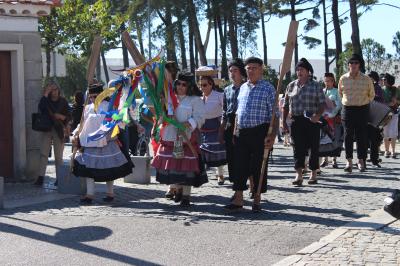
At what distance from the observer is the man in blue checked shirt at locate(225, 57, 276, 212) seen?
8.70m

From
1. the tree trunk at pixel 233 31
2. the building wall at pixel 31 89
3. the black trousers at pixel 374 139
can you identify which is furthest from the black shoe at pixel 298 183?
the tree trunk at pixel 233 31

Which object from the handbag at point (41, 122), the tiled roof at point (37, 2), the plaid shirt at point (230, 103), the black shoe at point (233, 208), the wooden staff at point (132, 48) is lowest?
the black shoe at point (233, 208)

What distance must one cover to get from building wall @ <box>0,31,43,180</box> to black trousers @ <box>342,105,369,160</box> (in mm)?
5264

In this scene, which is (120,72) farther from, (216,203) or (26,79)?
(26,79)

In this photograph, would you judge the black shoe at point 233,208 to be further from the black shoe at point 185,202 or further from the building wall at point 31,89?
the building wall at point 31,89

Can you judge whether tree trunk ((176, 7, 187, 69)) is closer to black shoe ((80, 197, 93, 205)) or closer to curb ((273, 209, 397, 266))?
black shoe ((80, 197, 93, 205))

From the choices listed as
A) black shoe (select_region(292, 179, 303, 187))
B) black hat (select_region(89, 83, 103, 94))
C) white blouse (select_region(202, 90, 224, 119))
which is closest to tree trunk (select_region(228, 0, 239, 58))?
black shoe (select_region(292, 179, 303, 187))

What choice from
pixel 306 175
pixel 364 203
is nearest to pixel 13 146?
pixel 306 175

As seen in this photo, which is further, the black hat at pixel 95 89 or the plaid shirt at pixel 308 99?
the plaid shirt at pixel 308 99

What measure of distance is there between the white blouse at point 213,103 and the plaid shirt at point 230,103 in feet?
2.99

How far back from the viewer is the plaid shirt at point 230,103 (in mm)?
9405

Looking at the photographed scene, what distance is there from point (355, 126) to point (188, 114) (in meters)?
4.59

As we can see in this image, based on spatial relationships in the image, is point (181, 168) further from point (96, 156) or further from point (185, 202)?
point (96, 156)

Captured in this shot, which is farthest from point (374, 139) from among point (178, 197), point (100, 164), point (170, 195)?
point (100, 164)
